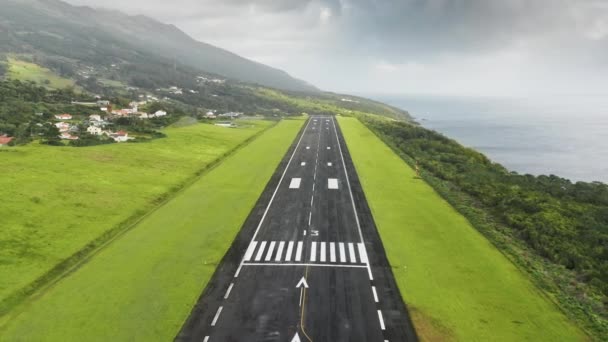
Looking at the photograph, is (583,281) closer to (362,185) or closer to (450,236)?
(450,236)

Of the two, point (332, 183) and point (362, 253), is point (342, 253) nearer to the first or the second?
point (362, 253)

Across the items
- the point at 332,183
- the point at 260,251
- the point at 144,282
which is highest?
the point at 332,183

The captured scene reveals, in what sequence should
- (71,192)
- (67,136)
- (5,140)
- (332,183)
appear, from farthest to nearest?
(67,136), (5,140), (332,183), (71,192)

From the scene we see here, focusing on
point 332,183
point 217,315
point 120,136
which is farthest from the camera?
point 120,136

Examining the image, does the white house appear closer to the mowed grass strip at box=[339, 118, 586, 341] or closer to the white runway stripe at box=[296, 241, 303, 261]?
the mowed grass strip at box=[339, 118, 586, 341]

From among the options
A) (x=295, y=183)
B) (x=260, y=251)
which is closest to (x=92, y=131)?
(x=295, y=183)

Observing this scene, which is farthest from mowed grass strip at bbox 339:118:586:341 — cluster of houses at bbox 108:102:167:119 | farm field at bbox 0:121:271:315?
cluster of houses at bbox 108:102:167:119
